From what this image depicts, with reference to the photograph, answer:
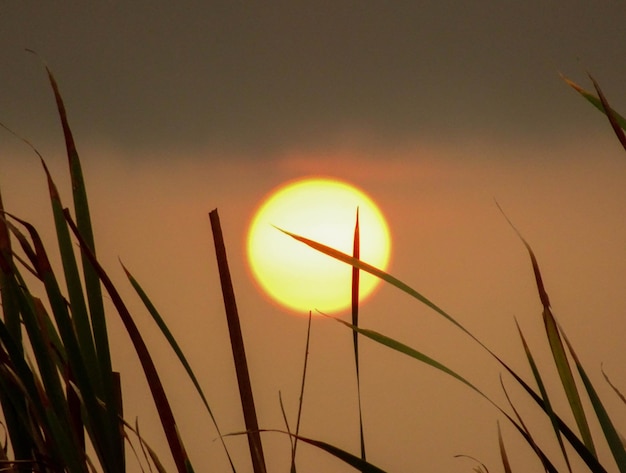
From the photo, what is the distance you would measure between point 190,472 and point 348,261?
129 millimetres

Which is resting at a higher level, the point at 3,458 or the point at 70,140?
the point at 70,140

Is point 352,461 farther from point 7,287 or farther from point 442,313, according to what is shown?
point 7,287

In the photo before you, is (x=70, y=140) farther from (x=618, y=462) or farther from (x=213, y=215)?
(x=618, y=462)

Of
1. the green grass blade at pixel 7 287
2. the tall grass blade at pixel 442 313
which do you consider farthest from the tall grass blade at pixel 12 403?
the tall grass blade at pixel 442 313

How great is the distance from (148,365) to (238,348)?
2.0 inches

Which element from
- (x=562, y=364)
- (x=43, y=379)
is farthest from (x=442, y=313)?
(x=43, y=379)

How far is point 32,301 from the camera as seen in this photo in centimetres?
32

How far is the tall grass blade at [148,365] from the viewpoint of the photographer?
0.29 m

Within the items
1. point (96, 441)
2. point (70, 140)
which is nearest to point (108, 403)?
point (96, 441)

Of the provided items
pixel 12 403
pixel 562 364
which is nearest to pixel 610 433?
pixel 562 364

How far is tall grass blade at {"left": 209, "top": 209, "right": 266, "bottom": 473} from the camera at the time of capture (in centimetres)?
32

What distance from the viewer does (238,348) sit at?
12.8 inches

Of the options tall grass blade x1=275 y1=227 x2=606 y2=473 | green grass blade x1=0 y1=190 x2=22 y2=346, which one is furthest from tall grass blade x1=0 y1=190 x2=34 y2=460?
tall grass blade x1=275 y1=227 x2=606 y2=473

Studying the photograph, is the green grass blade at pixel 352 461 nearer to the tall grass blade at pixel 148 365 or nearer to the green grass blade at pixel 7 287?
the tall grass blade at pixel 148 365
